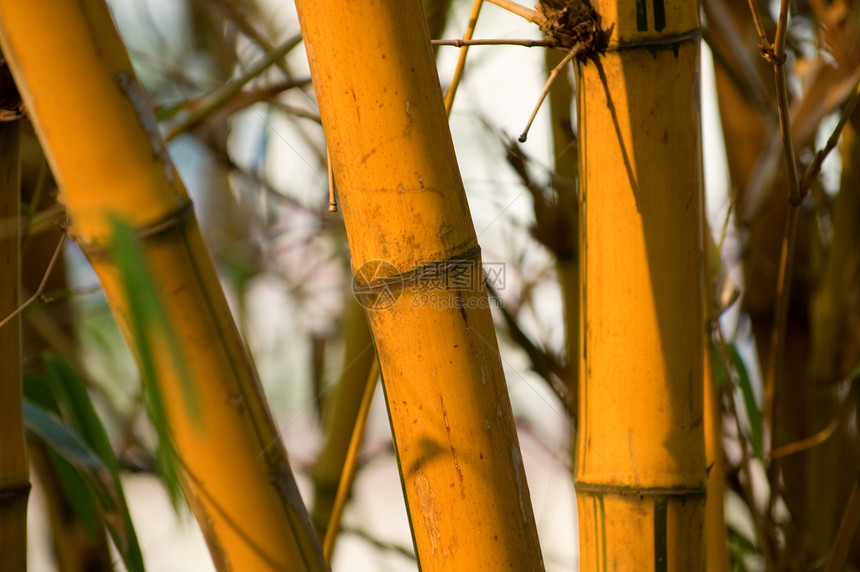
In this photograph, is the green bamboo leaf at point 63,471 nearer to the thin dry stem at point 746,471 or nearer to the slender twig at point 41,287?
the slender twig at point 41,287

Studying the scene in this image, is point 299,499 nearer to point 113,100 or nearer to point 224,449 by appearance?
point 224,449

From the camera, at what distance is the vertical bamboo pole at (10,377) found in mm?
307

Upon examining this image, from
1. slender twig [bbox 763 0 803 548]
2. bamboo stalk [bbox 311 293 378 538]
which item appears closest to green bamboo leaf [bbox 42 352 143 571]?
bamboo stalk [bbox 311 293 378 538]

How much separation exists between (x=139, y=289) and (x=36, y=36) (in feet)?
0.33

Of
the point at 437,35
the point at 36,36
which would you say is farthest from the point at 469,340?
the point at 437,35

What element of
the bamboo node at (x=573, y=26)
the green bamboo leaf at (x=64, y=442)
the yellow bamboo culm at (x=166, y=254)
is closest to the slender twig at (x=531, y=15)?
the bamboo node at (x=573, y=26)

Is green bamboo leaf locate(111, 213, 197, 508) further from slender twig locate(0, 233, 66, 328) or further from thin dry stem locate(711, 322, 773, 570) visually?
thin dry stem locate(711, 322, 773, 570)

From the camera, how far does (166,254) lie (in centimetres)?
26

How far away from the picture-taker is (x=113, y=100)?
24cm

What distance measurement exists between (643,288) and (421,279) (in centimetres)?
9

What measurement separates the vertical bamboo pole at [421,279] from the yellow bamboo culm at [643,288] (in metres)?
0.05

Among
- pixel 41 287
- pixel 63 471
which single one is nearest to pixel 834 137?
pixel 41 287

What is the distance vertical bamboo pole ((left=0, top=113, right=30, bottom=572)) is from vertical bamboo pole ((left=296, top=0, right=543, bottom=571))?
0.15 metres

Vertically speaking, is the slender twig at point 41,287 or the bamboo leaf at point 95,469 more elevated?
the slender twig at point 41,287
